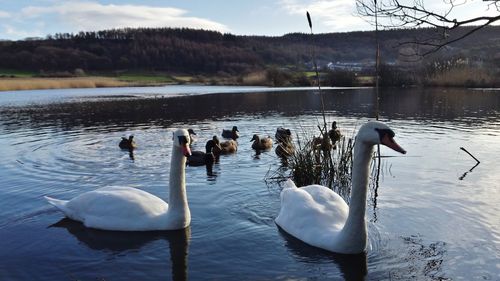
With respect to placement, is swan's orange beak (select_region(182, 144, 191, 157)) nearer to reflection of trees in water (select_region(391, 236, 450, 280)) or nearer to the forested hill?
reflection of trees in water (select_region(391, 236, 450, 280))

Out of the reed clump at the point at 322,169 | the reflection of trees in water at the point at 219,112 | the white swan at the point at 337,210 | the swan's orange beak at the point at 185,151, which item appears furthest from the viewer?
the reflection of trees in water at the point at 219,112

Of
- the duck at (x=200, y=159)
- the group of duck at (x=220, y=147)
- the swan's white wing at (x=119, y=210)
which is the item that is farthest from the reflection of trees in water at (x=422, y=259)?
the duck at (x=200, y=159)

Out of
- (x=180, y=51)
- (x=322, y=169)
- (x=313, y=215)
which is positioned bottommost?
(x=313, y=215)

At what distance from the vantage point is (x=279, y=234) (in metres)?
8.12

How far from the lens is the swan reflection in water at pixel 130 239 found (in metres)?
7.51

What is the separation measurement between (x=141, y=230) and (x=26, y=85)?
6437 centimetres

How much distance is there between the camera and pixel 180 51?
122375 mm

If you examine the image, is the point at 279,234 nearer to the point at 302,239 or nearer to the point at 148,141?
the point at 302,239

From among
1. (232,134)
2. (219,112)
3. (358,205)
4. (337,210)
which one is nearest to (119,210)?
(337,210)

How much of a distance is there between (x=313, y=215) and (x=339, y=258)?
0.89m

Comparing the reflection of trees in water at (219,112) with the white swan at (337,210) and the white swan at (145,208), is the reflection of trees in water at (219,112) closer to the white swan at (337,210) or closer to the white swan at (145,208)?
the white swan at (145,208)

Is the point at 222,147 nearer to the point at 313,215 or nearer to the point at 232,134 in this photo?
the point at 232,134

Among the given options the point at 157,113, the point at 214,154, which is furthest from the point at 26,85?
the point at 214,154

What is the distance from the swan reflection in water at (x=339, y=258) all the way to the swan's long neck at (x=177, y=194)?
1865 mm
